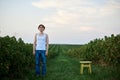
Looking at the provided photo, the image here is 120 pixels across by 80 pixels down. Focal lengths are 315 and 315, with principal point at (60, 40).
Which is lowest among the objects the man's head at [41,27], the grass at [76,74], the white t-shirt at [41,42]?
the grass at [76,74]

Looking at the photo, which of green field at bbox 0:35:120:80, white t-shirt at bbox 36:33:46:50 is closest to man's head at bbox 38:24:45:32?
white t-shirt at bbox 36:33:46:50

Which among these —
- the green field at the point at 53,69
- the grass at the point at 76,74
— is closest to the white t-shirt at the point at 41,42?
the green field at the point at 53,69

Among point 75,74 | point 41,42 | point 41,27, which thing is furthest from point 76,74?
point 41,27

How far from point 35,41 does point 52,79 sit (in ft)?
6.09

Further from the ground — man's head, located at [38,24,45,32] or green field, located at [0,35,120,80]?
man's head, located at [38,24,45,32]

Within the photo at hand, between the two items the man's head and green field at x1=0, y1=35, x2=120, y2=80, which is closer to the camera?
green field at x1=0, y1=35, x2=120, y2=80

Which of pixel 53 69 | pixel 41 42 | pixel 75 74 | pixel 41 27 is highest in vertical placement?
pixel 41 27

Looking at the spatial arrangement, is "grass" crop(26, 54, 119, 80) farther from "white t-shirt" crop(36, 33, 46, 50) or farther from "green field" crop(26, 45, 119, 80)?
"white t-shirt" crop(36, 33, 46, 50)

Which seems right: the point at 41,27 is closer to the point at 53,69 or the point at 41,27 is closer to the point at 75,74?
the point at 75,74

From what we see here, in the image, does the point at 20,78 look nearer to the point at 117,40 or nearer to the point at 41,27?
the point at 41,27

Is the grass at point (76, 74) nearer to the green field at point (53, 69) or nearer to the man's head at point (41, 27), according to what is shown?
the green field at point (53, 69)

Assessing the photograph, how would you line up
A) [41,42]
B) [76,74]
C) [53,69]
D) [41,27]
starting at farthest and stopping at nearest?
1. [53,69]
2. [76,74]
3. [41,42]
4. [41,27]

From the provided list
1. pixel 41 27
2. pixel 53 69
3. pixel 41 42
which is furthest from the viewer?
pixel 53 69

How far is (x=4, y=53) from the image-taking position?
11578mm
